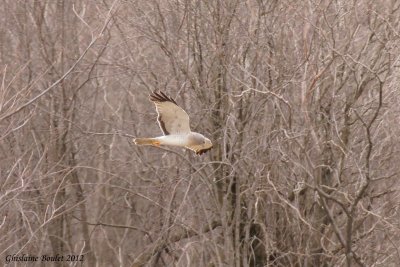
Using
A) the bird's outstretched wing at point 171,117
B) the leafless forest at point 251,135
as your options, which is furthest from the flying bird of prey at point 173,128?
the leafless forest at point 251,135

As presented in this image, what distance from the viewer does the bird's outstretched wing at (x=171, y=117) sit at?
8.30 metres

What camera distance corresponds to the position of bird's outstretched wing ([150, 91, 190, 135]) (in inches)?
327

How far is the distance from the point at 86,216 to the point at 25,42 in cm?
252

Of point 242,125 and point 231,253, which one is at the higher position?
point 242,125

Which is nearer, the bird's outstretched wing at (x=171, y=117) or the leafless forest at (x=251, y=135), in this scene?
the bird's outstretched wing at (x=171, y=117)

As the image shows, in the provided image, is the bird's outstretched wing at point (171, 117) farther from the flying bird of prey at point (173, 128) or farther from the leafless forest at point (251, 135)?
the leafless forest at point (251, 135)

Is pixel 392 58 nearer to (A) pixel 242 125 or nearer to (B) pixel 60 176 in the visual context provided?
(A) pixel 242 125

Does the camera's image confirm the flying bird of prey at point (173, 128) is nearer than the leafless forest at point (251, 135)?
Yes

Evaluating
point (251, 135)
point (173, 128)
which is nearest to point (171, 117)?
point (173, 128)

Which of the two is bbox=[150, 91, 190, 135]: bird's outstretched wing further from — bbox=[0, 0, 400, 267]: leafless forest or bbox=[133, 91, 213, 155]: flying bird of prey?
bbox=[0, 0, 400, 267]: leafless forest

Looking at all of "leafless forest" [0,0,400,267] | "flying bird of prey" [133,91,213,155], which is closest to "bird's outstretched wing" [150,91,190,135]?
"flying bird of prey" [133,91,213,155]

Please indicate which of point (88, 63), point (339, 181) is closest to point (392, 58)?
point (339, 181)

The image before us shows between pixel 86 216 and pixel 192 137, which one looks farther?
pixel 86 216

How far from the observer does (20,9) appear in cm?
1305
